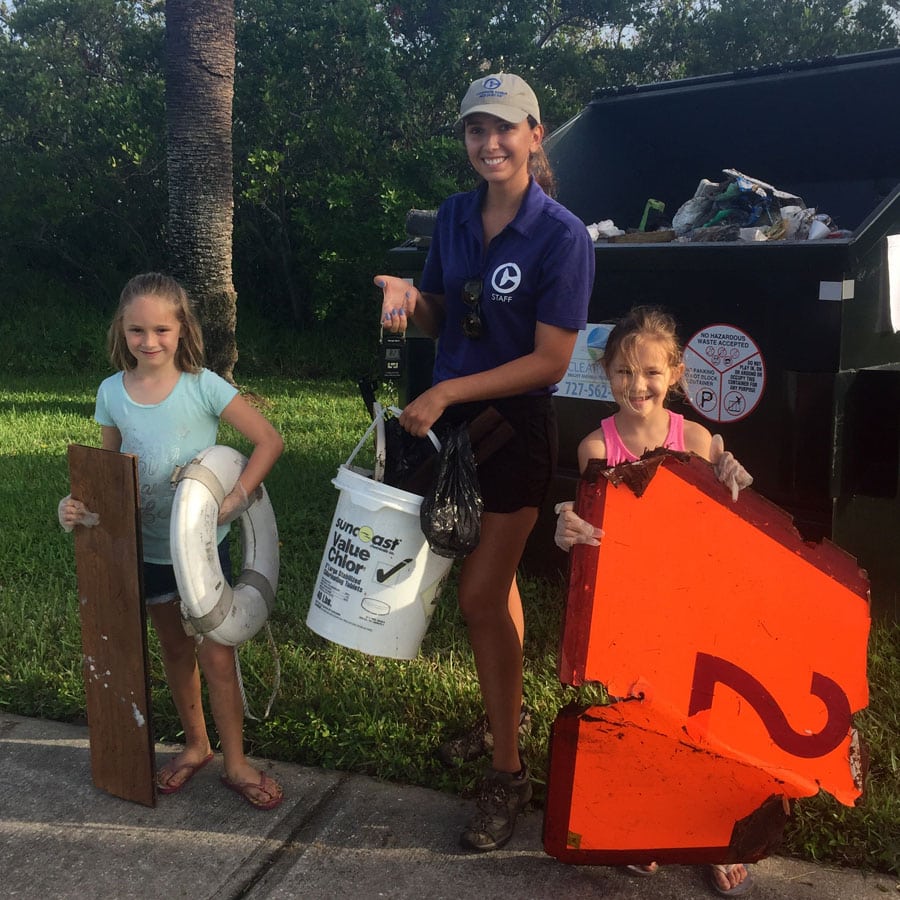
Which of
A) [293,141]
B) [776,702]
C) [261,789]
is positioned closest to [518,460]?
[776,702]

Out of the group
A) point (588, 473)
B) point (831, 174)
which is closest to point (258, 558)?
point (588, 473)

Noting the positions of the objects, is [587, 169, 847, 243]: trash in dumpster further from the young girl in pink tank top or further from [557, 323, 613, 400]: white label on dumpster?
the young girl in pink tank top

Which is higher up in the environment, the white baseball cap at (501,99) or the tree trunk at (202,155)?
the tree trunk at (202,155)

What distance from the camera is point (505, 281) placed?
2.46 metres

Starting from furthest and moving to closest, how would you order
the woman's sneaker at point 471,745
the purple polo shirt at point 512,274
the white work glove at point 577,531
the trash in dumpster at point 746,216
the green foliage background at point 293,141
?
the green foliage background at point 293,141 → the trash in dumpster at point 746,216 → the woman's sneaker at point 471,745 → the purple polo shirt at point 512,274 → the white work glove at point 577,531

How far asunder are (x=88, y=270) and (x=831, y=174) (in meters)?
11.1

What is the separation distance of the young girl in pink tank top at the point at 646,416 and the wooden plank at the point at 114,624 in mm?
1229

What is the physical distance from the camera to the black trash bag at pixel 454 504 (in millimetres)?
2426

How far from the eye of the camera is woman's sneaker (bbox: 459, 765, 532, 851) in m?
2.61

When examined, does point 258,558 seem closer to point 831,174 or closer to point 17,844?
point 17,844

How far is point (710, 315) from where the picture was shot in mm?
3447

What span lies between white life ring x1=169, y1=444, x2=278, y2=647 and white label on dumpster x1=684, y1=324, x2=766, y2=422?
164 centimetres

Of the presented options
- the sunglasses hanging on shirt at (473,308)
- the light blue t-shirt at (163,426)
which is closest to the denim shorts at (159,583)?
the light blue t-shirt at (163,426)

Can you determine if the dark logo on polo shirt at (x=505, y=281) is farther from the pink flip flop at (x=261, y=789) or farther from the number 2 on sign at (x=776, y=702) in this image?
the pink flip flop at (x=261, y=789)
